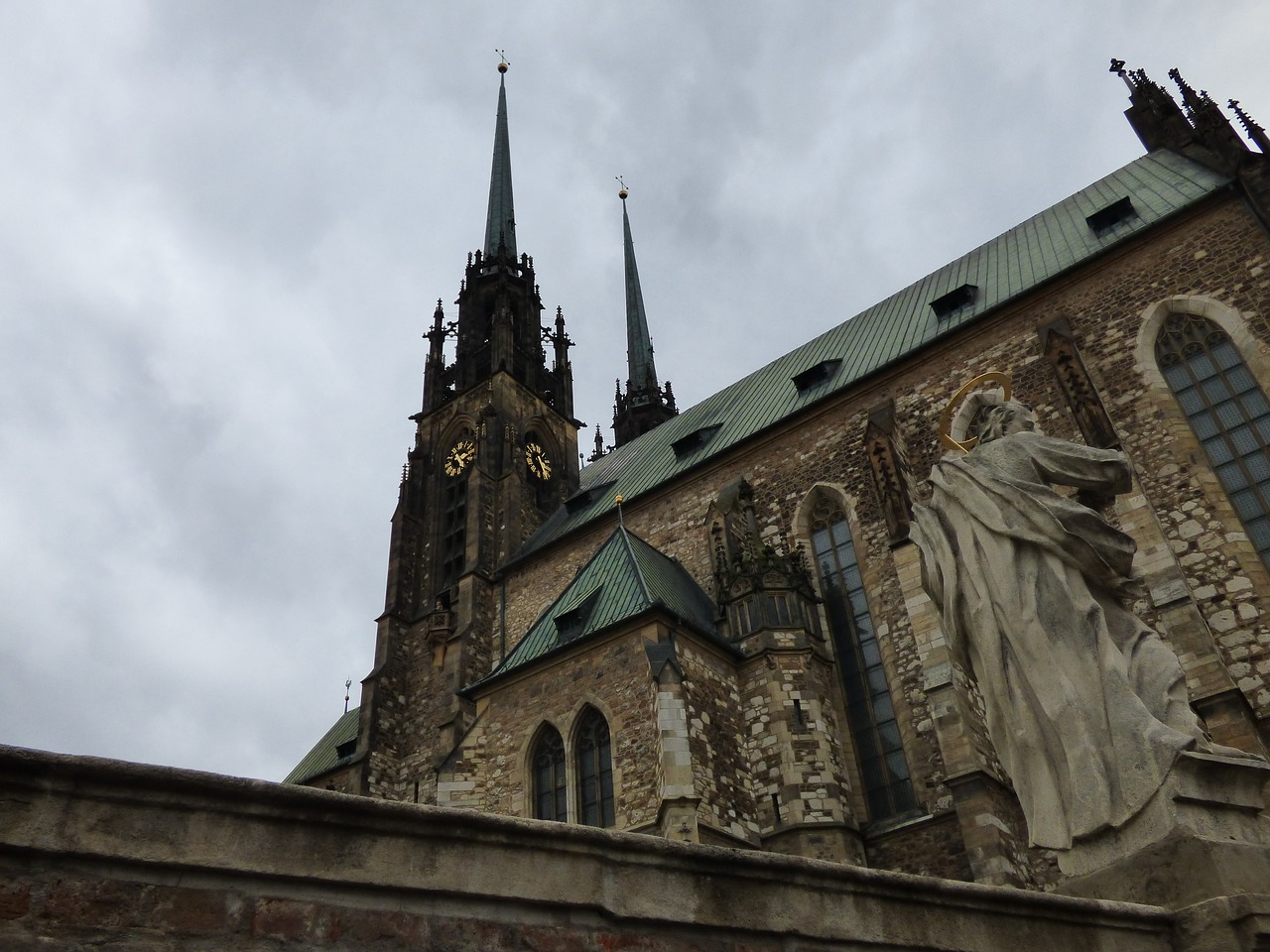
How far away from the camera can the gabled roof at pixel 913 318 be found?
646 inches

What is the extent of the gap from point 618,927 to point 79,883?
4.91 feet

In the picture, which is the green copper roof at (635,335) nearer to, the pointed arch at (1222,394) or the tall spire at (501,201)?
the tall spire at (501,201)

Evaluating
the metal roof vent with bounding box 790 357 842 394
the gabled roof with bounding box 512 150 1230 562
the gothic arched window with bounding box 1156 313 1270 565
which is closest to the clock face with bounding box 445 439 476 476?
the gabled roof with bounding box 512 150 1230 562

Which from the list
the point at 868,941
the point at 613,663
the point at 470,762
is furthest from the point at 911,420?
the point at 868,941

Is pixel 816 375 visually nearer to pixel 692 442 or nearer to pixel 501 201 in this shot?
pixel 692 442

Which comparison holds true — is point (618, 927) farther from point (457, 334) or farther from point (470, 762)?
point (457, 334)

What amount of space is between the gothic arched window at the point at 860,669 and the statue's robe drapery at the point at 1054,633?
9752 mm

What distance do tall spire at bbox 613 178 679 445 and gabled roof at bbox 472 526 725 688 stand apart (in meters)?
18.3

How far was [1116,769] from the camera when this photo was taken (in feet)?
13.0

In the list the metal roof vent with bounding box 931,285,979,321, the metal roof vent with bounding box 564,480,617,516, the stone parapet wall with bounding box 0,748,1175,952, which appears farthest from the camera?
the metal roof vent with bounding box 564,480,617,516

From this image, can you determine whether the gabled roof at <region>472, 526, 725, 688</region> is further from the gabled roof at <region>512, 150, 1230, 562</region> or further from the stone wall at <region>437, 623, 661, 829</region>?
the gabled roof at <region>512, 150, 1230, 562</region>

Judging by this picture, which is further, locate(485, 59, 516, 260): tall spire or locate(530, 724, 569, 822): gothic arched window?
locate(485, 59, 516, 260): tall spire

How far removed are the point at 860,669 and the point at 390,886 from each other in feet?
43.4

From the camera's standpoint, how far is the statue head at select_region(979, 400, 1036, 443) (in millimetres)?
5383
